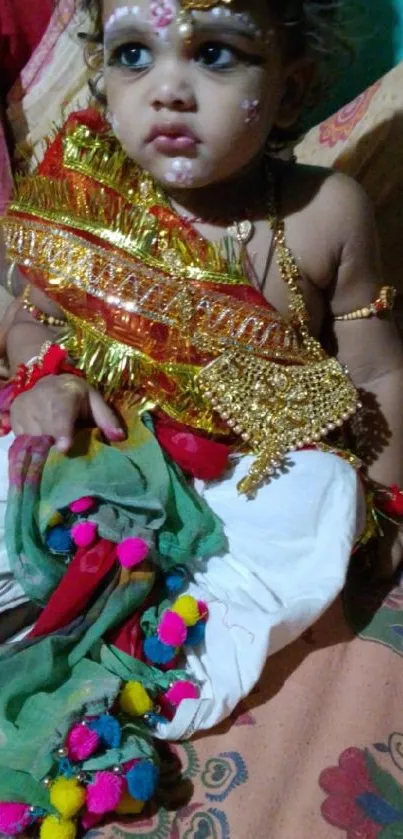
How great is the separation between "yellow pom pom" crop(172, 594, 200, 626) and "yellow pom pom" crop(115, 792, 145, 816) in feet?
0.46

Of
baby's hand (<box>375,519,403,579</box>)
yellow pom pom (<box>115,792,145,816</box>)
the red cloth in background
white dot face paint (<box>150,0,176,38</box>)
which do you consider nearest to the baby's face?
white dot face paint (<box>150,0,176,38</box>)

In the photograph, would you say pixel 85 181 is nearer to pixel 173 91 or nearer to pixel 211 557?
pixel 173 91

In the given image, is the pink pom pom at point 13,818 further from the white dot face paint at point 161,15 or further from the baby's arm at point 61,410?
the white dot face paint at point 161,15

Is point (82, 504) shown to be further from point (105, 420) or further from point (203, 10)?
point (203, 10)

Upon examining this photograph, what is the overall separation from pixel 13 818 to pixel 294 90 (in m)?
0.63

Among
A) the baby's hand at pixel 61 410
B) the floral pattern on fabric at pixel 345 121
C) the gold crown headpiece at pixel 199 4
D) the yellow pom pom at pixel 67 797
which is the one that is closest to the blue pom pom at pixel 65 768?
the yellow pom pom at pixel 67 797

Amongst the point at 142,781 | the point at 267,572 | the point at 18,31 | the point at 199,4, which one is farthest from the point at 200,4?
the point at 18,31

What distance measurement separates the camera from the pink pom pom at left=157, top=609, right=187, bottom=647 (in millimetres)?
627

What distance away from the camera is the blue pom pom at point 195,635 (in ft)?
2.15

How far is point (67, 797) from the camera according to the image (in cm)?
53

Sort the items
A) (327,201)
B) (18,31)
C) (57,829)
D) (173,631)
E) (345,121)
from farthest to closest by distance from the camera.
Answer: (18,31) < (345,121) < (327,201) < (173,631) < (57,829)

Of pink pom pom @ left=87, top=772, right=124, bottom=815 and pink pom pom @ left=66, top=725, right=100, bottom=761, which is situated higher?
pink pom pom @ left=66, top=725, right=100, bottom=761

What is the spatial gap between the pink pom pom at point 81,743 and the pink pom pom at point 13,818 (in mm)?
46

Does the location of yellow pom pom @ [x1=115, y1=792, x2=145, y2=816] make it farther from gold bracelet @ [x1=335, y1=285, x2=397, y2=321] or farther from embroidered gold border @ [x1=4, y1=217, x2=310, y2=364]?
gold bracelet @ [x1=335, y1=285, x2=397, y2=321]
